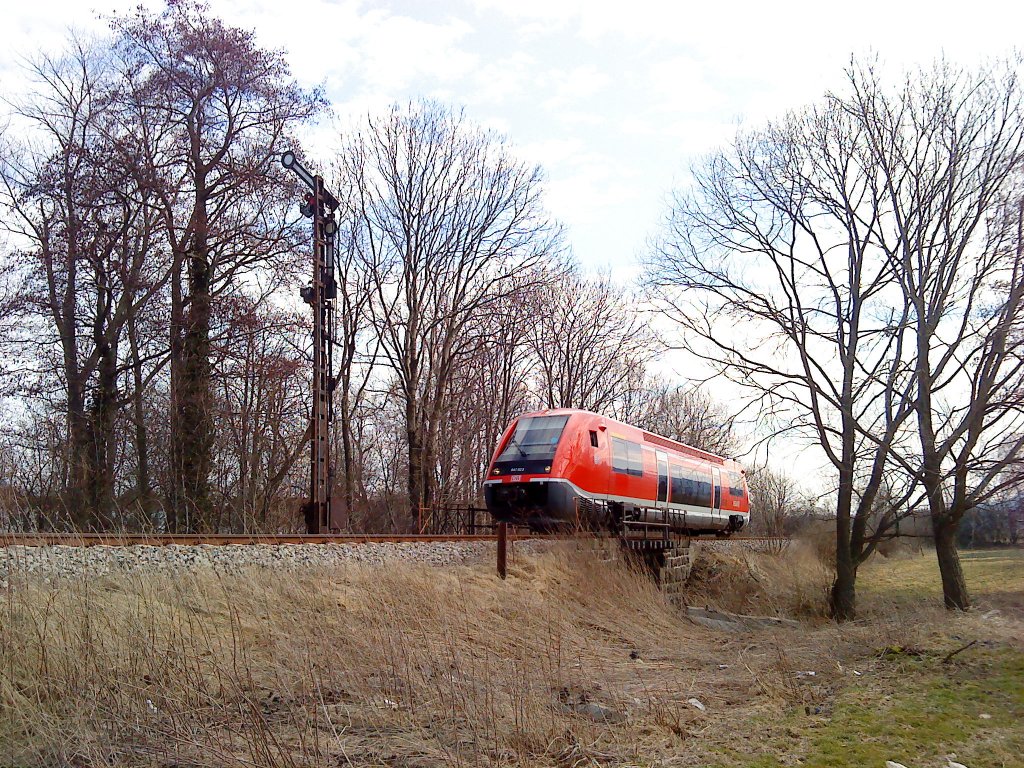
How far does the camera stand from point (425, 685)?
696cm

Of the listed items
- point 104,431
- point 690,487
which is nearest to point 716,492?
point 690,487

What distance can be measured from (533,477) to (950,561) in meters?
9.40

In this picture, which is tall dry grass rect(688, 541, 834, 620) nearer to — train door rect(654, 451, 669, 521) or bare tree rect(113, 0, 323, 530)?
train door rect(654, 451, 669, 521)

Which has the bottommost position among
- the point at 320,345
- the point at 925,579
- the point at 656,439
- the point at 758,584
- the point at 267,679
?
the point at 925,579

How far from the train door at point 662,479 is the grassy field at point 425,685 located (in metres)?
9.26

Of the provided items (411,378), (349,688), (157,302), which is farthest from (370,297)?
(349,688)

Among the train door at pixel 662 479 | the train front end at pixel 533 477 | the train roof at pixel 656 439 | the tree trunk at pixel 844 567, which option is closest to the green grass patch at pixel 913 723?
the train front end at pixel 533 477

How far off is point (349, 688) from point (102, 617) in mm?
2176

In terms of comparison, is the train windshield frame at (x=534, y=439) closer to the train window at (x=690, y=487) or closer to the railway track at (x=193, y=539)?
the railway track at (x=193, y=539)

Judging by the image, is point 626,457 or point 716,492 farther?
point 716,492

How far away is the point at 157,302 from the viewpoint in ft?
73.9

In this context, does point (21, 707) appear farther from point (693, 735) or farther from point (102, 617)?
point (693, 735)

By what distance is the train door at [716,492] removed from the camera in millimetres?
27719

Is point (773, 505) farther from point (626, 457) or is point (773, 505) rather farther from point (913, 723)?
point (913, 723)
